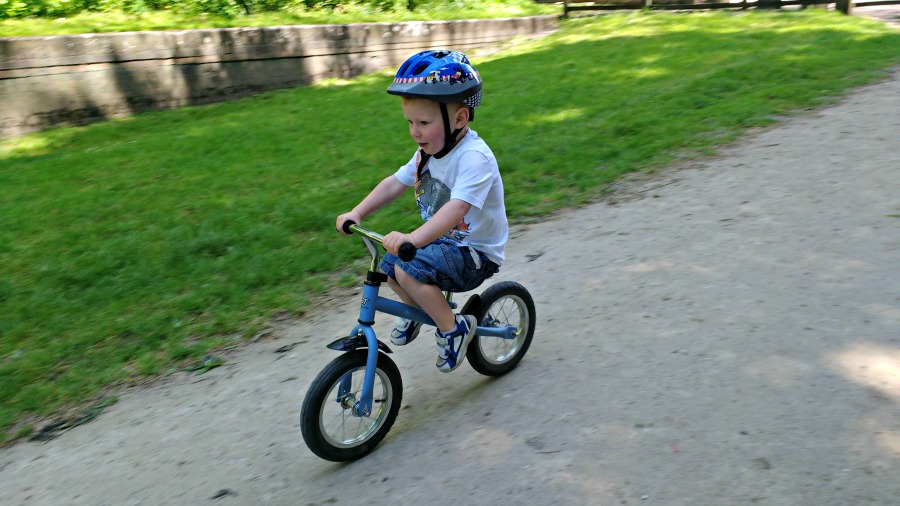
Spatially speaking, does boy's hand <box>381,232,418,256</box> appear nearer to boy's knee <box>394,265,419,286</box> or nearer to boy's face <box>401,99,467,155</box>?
boy's knee <box>394,265,419,286</box>

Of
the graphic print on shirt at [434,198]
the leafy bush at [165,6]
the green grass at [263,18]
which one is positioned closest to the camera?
the graphic print on shirt at [434,198]

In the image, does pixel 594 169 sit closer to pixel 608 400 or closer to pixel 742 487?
pixel 608 400

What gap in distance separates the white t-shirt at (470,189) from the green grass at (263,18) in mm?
7728

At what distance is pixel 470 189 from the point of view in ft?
11.1

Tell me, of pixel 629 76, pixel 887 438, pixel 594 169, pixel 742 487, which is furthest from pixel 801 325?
pixel 629 76

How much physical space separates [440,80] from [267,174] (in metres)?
4.90

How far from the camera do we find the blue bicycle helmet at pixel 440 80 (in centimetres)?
334

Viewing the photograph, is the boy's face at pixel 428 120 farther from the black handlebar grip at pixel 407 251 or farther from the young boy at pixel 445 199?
the black handlebar grip at pixel 407 251

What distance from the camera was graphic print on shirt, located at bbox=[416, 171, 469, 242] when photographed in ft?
11.9

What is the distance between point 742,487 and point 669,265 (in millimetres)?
2428

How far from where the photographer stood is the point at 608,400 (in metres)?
3.64

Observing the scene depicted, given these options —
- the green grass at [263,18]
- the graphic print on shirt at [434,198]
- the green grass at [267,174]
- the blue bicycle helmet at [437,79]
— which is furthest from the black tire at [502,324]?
the green grass at [263,18]

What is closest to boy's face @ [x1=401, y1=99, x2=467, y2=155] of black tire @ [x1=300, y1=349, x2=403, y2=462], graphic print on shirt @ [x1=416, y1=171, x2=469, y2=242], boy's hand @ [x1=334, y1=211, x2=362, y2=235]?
graphic print on shirt @ [x1=416, y1=171, x2=469, y2=242]

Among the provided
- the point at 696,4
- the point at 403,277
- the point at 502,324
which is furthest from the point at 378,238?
the point at 696,4
